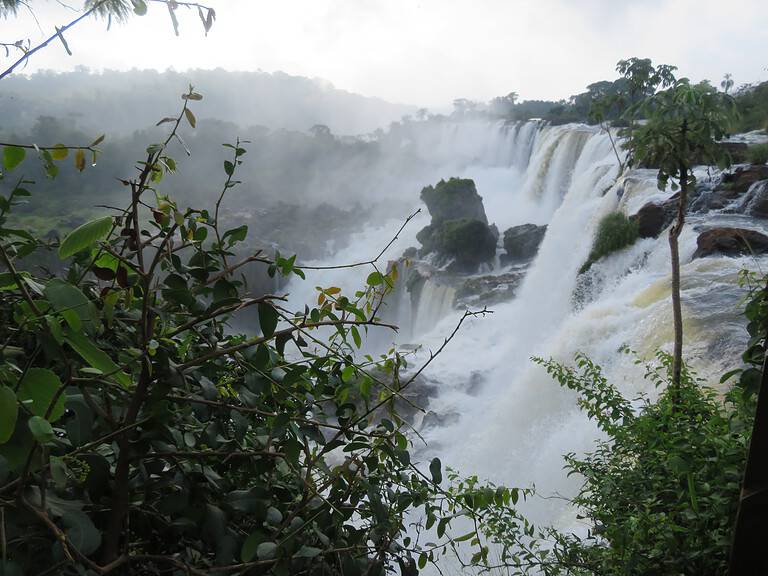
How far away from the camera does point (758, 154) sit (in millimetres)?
10906

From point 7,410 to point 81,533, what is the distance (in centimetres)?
31

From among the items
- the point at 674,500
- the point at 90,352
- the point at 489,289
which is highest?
the point at 90,352

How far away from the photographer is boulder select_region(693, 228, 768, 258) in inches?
309

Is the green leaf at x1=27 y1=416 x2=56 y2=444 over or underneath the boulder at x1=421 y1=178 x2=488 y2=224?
over

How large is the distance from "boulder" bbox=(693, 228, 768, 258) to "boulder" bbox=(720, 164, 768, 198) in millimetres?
2194

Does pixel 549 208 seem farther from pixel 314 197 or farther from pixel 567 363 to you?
pixel 314 197

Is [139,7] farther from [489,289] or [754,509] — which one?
[489,289]

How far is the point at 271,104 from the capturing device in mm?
77438

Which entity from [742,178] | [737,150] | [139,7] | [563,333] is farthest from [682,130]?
[737,150]

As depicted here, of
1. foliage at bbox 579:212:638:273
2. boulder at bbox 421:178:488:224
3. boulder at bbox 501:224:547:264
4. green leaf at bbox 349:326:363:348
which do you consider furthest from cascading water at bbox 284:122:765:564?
boulder at bbox 421:178:488:224

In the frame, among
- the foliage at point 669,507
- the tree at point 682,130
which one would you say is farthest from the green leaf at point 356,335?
the tree at point 682,130

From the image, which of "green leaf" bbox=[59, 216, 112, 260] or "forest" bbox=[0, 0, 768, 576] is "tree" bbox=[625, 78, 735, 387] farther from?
"green leaf" bbox=[59, 216, 112, 260]

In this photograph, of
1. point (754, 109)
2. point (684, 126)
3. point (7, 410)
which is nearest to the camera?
point (7, 410)

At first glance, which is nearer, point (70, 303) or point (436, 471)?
point (70, 303)
